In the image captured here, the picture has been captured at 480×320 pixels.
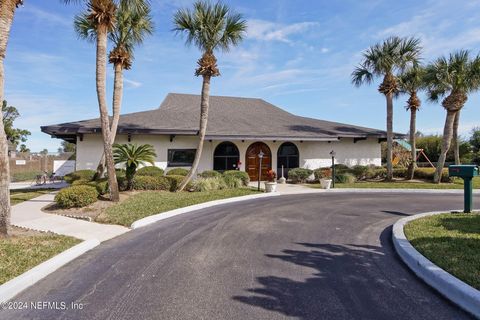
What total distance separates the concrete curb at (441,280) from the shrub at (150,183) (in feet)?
36.4

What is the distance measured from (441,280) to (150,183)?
40.9ft

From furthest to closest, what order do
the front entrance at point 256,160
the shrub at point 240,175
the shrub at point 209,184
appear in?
1. the front entrance at point 256,160
2. the shrub at point 240,175
3. the shrub at point 209,184

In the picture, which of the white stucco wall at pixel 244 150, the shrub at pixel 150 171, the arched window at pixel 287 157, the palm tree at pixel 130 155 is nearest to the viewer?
the palm tree at pixel 130 155

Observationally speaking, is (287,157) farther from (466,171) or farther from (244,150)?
(466,171)

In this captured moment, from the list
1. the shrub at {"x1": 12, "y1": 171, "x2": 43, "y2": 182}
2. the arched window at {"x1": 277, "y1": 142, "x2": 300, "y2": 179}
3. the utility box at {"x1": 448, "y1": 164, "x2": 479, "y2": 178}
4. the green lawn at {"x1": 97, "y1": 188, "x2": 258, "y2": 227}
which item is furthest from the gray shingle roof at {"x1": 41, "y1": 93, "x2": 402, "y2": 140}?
the shrub at {"x1": 12, "y1": 171, "x2": 43, "y2": 182}

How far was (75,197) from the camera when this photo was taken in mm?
10016

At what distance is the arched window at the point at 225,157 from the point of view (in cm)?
1958

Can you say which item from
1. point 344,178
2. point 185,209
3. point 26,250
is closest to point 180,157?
point 185,209

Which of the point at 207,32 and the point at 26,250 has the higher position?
the point at 207,32

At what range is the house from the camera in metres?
17.0

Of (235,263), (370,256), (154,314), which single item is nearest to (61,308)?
(154,314)

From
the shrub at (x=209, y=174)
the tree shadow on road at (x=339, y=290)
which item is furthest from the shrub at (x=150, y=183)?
the tree shadow on road at (x=339, y=290)

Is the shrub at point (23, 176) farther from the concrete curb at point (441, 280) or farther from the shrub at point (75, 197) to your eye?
the concrete curb at point (441, 280)

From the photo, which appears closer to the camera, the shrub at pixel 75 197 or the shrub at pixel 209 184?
the shrub at pixel 75 197
